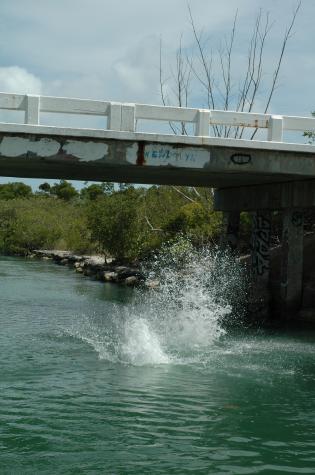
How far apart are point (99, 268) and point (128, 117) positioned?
28564mm

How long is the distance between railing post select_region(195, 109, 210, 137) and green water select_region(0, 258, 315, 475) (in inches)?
196

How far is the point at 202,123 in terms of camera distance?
17.2m

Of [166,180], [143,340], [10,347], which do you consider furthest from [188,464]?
[166,180]

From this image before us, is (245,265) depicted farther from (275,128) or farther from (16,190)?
(16,190)

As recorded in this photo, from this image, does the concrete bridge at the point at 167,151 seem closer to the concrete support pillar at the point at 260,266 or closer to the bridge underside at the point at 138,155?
the bridge underside at the point at 138,155

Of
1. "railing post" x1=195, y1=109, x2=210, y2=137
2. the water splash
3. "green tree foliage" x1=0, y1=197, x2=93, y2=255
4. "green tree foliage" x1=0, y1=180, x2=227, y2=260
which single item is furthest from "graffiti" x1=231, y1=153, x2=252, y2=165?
"green tree foliage" x1=0, y1=197, x2=93, y2=255

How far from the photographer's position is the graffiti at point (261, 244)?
24.0 m

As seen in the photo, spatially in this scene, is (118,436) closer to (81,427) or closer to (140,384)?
(81,427)

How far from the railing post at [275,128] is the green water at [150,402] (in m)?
5.24

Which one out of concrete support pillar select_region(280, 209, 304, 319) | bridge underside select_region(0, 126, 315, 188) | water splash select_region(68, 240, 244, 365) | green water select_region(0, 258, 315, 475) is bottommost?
green water select_region(0, 258, 315, 475)

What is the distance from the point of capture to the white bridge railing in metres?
15.7

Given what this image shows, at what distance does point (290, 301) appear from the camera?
71.2 feet

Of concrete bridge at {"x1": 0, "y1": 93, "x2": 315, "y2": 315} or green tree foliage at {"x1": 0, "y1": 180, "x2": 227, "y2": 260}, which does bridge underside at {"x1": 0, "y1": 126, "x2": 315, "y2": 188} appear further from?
green tree foliage at {"x1": 0, "y1": 180, "x2": 227, "y2": 260}

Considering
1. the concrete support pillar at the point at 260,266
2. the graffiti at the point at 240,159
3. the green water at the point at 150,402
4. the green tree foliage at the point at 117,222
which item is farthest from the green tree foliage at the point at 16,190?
the graffiti at the point at 240,159
